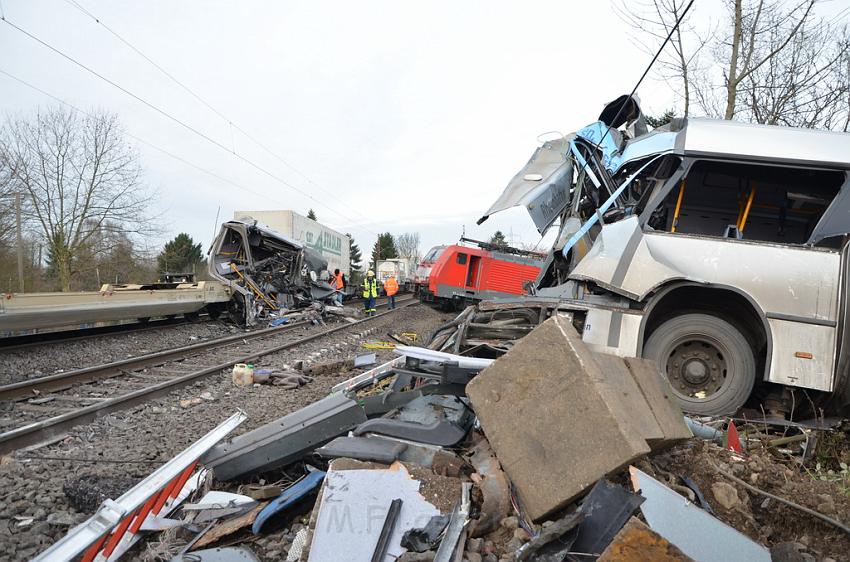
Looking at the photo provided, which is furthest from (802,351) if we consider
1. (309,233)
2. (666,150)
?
(309,233)

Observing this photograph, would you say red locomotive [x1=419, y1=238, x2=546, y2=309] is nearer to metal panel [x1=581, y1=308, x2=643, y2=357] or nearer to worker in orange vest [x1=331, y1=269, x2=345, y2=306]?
worker in orange vest [x1=331, y1=269, x2=345, y2=306]

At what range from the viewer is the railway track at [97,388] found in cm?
428

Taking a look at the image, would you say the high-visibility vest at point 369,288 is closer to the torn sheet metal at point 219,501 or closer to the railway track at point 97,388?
the railway track at point 97,388

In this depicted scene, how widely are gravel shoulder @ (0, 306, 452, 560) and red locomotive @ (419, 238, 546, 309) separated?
10.2 m

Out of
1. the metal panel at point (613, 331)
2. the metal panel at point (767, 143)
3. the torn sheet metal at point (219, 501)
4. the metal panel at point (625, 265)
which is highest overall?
the metal panel at point (767, 143)

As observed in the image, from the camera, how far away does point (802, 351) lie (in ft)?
12.2

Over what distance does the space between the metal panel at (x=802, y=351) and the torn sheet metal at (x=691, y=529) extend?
2.47m

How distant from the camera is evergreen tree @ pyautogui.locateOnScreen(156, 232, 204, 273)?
3931cm

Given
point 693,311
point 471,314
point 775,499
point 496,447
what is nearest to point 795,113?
point 693,311

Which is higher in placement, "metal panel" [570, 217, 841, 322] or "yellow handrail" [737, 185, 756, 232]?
"yellow handrail" [737, 185, 756, 232]

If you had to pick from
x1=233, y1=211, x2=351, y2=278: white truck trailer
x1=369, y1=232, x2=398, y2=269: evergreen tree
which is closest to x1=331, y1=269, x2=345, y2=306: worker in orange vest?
x1=233, y1=211, x2=351, y2=278: white truck trailer

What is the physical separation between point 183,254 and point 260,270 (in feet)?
121

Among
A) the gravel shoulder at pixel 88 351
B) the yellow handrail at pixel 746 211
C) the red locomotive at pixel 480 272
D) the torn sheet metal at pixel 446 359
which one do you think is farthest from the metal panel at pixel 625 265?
the red locomotive at pixel 480 272

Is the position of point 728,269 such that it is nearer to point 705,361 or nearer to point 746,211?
point 705,361
